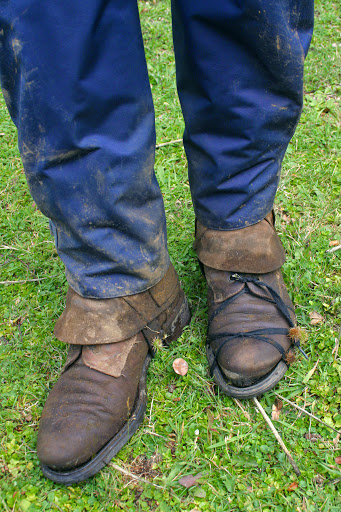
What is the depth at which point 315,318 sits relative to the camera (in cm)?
171

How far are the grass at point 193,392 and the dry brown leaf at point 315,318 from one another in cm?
2

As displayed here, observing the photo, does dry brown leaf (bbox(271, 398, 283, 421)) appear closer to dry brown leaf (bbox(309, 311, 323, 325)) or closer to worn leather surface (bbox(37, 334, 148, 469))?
dry brown leaf (bbox(309, 311, 323, 325))

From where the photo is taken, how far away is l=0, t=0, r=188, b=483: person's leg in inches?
38.6

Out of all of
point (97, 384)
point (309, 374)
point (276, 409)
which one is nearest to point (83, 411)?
point (97, 384)

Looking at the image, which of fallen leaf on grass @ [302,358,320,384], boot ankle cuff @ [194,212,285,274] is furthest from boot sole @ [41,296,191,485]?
fallen leaf on grass @ [302,358,320,384]

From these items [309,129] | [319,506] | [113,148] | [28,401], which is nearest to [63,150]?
[113,148]

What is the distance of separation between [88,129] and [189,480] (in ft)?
3.45

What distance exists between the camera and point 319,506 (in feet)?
4.15

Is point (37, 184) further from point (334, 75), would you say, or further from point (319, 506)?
point (334, 75)

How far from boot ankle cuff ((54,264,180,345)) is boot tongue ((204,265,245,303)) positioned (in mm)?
236

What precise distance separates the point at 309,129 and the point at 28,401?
201cm

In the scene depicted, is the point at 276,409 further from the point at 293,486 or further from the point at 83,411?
the point at 83,411

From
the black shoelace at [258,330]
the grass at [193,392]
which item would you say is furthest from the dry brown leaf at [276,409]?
the black shoelace at [258,330]

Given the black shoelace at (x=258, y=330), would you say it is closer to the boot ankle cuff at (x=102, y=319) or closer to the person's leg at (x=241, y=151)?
the person's leg at (x=241, y=151)
